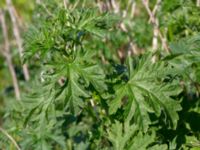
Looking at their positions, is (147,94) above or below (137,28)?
below

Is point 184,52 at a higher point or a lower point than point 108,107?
higher

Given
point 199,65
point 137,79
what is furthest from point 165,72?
point 199,65

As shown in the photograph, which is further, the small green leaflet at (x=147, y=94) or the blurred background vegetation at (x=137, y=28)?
the blurred background vegetation at (x=137, y=28)

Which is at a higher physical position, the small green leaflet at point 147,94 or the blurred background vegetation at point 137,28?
the blurred background vegetation at point 137,28

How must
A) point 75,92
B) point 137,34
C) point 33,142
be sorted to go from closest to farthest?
point 75,92 < point 33,142 < point 137,34

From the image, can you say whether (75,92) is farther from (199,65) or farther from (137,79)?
(199,65)

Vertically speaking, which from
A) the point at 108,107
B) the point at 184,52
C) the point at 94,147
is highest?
the point at 184,52

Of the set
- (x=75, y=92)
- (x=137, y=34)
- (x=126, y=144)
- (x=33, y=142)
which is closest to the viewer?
(x=75, y=92)

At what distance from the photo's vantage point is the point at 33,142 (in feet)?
9.64

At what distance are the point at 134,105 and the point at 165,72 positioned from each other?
0.20 m

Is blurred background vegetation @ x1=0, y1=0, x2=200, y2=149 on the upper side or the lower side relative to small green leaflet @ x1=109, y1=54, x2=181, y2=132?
upper

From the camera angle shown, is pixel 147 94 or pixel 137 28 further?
pixel 137 28

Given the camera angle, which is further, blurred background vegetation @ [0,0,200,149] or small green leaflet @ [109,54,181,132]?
blurred background vegetation @ [0,0,200,149]

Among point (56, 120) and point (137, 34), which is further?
point (137, 34)
